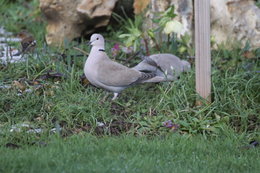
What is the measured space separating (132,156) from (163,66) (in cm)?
222

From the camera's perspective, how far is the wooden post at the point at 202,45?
5172 mm

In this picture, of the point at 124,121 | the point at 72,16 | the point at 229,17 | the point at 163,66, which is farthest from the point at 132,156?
the point at 72,16

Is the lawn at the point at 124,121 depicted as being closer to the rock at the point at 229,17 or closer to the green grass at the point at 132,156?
the green grass at the point at 132,156

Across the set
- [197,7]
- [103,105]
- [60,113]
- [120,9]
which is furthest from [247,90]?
[120,9]

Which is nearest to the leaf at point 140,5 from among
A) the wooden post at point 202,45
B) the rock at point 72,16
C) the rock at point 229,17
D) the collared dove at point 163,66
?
the rock at point 72,16

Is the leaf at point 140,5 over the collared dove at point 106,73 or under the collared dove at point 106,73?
over

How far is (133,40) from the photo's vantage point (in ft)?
21.4

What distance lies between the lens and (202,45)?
521cm

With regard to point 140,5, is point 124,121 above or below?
below

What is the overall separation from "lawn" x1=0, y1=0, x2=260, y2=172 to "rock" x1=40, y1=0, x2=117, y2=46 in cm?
116

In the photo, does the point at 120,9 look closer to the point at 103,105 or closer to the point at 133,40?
the point at 133,40

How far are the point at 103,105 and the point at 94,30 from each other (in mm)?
3047

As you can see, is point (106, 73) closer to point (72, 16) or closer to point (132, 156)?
point (132, 156)

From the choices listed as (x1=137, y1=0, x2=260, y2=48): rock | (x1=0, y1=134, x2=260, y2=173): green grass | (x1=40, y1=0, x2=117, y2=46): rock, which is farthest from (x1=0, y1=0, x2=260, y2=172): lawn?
(x1=40, y1=0, x2=117, y2=46): rock
